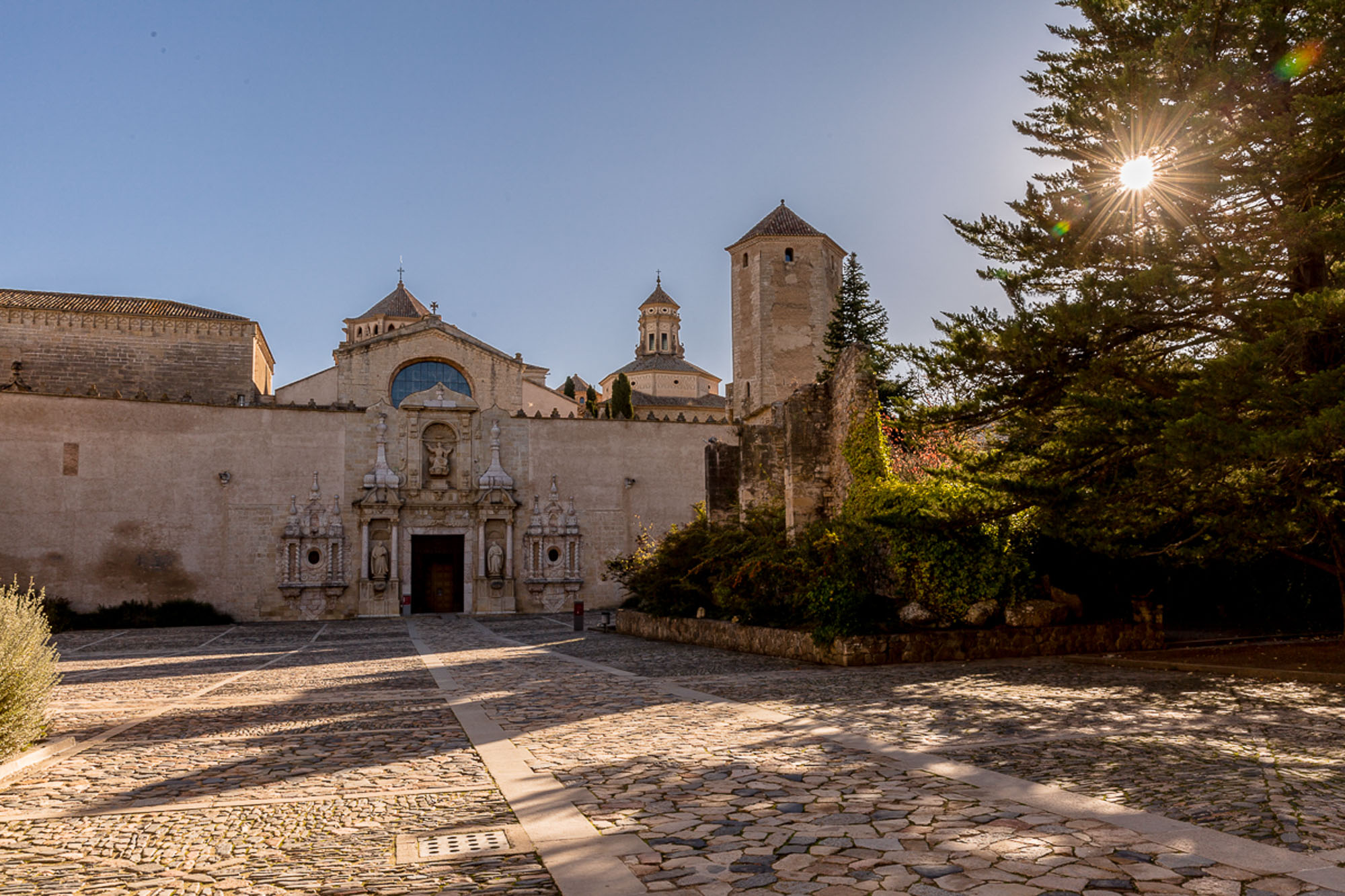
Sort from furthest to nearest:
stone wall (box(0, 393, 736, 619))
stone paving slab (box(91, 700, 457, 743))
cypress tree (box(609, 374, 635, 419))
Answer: cypress tree (box(609, 374, 635, 419)) < stone wall (box(0, 393, 736, 619)) < stone paving slab (box(91, 700, 457, 743))

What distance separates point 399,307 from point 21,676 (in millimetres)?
52034

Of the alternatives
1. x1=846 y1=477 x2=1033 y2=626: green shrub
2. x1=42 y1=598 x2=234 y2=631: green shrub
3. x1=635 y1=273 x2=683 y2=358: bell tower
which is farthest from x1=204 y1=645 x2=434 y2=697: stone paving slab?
x1=635 y1=273 x2=683 y2=358: bell tower

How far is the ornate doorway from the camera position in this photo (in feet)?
102

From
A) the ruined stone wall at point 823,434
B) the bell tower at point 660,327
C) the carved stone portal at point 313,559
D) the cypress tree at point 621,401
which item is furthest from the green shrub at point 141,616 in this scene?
the bell tower at point 660,327

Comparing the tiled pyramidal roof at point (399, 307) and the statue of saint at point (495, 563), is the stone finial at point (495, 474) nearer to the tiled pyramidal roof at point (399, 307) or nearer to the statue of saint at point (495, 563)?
the statue of saint at point (495, 563)

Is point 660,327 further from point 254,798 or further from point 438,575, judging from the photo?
point 254,798

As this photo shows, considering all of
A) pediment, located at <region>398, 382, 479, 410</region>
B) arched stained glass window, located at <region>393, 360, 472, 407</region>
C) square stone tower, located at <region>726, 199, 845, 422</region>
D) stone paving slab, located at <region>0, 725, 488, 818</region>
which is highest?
square stone tower, located at <region>726, 199, 845, 422</region>

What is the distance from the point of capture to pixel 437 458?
31.1 meters

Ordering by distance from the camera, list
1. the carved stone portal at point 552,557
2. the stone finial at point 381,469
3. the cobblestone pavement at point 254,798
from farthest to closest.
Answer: the carved stone portal at point 552,557
the stone finial at point 381,469
the cobblestone pavement at point 254,798

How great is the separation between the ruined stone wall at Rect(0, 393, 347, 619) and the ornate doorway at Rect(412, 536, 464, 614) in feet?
11.7

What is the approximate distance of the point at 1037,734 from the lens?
21.4ft

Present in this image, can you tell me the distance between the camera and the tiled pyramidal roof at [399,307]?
55.4 metres

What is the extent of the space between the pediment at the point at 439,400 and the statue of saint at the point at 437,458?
48.6 inches

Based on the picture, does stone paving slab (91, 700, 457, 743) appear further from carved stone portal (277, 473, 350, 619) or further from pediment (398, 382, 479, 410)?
pediment (398, 382, 479, 410)
